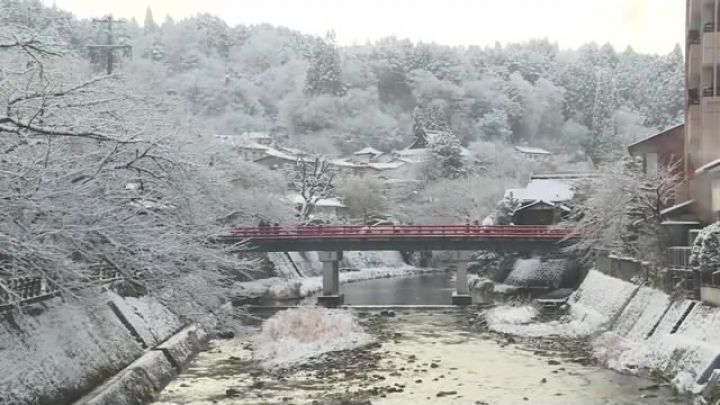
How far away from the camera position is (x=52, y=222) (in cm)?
1452

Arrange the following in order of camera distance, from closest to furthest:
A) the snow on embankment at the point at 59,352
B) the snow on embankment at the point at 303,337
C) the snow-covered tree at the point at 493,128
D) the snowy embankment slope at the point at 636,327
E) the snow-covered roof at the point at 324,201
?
the snow on embankment at the point at 59,352 → the snowy embankment slope at the point at 636,327 → the snow on embankment at the point at 303,337 → the snow-covered roof at the point at 324,201 → the snow-covered tree at the point at 493,128

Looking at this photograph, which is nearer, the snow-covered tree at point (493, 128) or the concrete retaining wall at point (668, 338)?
the concrete retaining wall at point (668, 338)

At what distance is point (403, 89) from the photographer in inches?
5079

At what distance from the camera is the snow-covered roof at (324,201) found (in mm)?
68375

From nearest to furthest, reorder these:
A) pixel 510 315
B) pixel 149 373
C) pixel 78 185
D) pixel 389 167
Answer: pixel 78 185 < pixel 149 373 < pixel 510 315 < pixel 389 167

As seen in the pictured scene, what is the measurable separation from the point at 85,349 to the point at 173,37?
133 meters

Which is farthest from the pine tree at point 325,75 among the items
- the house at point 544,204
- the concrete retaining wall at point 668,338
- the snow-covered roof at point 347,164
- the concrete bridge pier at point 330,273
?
the concrete retaining wall at point 668,338

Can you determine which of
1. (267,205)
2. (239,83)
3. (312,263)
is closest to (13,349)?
(267,205)

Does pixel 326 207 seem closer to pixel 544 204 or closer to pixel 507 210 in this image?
pixel 507 210

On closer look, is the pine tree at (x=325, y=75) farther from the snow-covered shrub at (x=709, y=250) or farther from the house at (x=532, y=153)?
the snow-covered shrub at (x=709, y=250)

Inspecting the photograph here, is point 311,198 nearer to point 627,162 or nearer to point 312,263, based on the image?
point 312,263

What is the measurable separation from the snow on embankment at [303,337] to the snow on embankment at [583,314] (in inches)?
261

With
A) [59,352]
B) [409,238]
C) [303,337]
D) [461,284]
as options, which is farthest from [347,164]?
[59,352]

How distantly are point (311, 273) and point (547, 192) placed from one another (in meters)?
19.2
